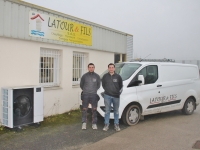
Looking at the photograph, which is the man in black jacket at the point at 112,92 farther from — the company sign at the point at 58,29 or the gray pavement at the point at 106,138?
the company sign at the point at 58,29

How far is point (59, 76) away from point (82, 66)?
154 cm

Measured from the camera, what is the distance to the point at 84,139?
573cm

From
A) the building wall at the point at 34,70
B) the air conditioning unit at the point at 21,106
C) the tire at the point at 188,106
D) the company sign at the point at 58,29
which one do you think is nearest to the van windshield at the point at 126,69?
the building wall at the point at 34,70

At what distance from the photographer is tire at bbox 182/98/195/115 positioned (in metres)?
8.78

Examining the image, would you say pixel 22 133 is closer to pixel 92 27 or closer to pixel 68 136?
pixel 68 136

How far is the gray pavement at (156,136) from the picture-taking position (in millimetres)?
5238

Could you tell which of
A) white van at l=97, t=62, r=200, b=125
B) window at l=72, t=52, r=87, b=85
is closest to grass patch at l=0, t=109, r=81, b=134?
white van at l=97, t=62, r=200, b=125

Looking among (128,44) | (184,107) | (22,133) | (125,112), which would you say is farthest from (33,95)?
(128,44)

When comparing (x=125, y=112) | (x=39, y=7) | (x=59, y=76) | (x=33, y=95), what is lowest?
(x=125, y=112)

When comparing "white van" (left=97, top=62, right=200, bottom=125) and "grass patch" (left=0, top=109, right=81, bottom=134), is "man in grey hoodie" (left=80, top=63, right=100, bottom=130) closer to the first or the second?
"white van" (left=97, top=62, right=200, bottom=125)

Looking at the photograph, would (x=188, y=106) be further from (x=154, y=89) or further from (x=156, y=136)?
(x=156, y=136)

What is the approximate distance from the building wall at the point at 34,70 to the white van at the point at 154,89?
1970 millimetres

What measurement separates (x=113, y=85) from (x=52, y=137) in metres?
2.11

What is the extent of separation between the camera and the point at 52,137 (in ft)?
19.0
